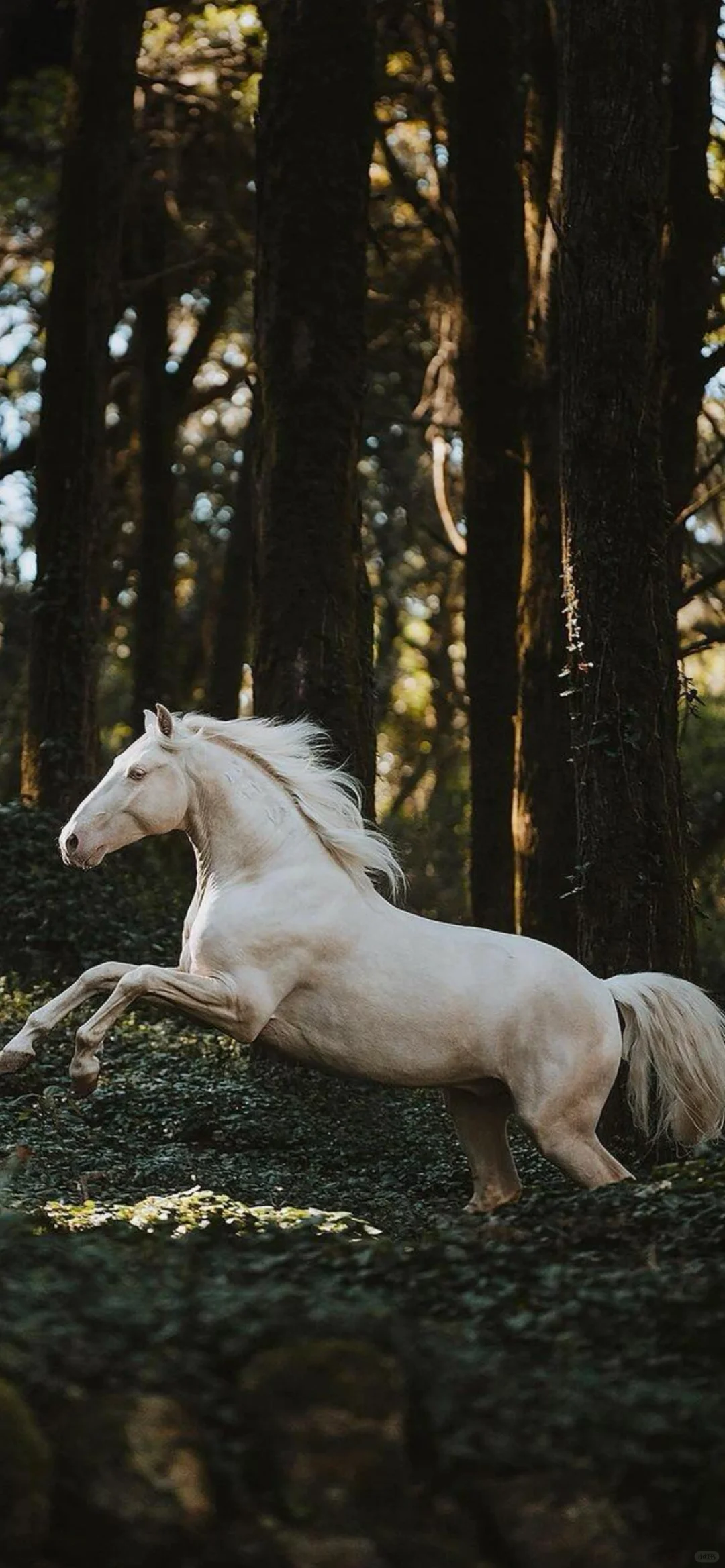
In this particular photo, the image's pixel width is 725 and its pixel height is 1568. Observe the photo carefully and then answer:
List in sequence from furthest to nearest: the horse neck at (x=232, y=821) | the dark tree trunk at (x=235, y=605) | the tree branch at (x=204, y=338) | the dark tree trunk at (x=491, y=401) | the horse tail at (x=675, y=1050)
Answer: the tree branch at (x=204, y=338)
the dark tree trunk at (x=235, y=605)
the dark tree trunk at (x=491, y=401)
the horse neck at (x=232, y=821)
the horse tail at (x=675, y=1050)

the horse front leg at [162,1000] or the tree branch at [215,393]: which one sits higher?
the tree branch at [215,393]

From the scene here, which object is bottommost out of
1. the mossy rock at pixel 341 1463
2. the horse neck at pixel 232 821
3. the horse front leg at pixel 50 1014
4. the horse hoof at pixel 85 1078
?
the mossy rock at pixel 341 1463

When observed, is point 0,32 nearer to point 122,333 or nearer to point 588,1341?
point 122,333

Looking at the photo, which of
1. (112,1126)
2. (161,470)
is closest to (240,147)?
(161,470)

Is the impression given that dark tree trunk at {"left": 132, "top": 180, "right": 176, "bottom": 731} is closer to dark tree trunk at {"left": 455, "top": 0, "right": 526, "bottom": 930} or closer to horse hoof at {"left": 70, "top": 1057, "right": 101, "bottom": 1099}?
dark tree trunk at {"left": 455, "top": 0, "right": 526, "bottom": 930}

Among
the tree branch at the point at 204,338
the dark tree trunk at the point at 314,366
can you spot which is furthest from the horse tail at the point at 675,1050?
the tree branch at the point at 204,338

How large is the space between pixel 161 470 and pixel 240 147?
4.36 metres

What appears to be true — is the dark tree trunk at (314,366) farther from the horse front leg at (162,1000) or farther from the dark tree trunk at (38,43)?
the dark tree trunk at (38,43)

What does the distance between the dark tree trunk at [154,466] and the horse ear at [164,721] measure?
14.7 m

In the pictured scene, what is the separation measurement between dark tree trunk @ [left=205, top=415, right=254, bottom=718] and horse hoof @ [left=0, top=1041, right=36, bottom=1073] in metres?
16.7

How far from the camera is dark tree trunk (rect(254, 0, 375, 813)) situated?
540 inches

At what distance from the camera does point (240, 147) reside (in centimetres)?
2511

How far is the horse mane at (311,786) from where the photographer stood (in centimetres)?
971

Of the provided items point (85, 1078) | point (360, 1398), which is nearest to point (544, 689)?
point (85, 1078)
